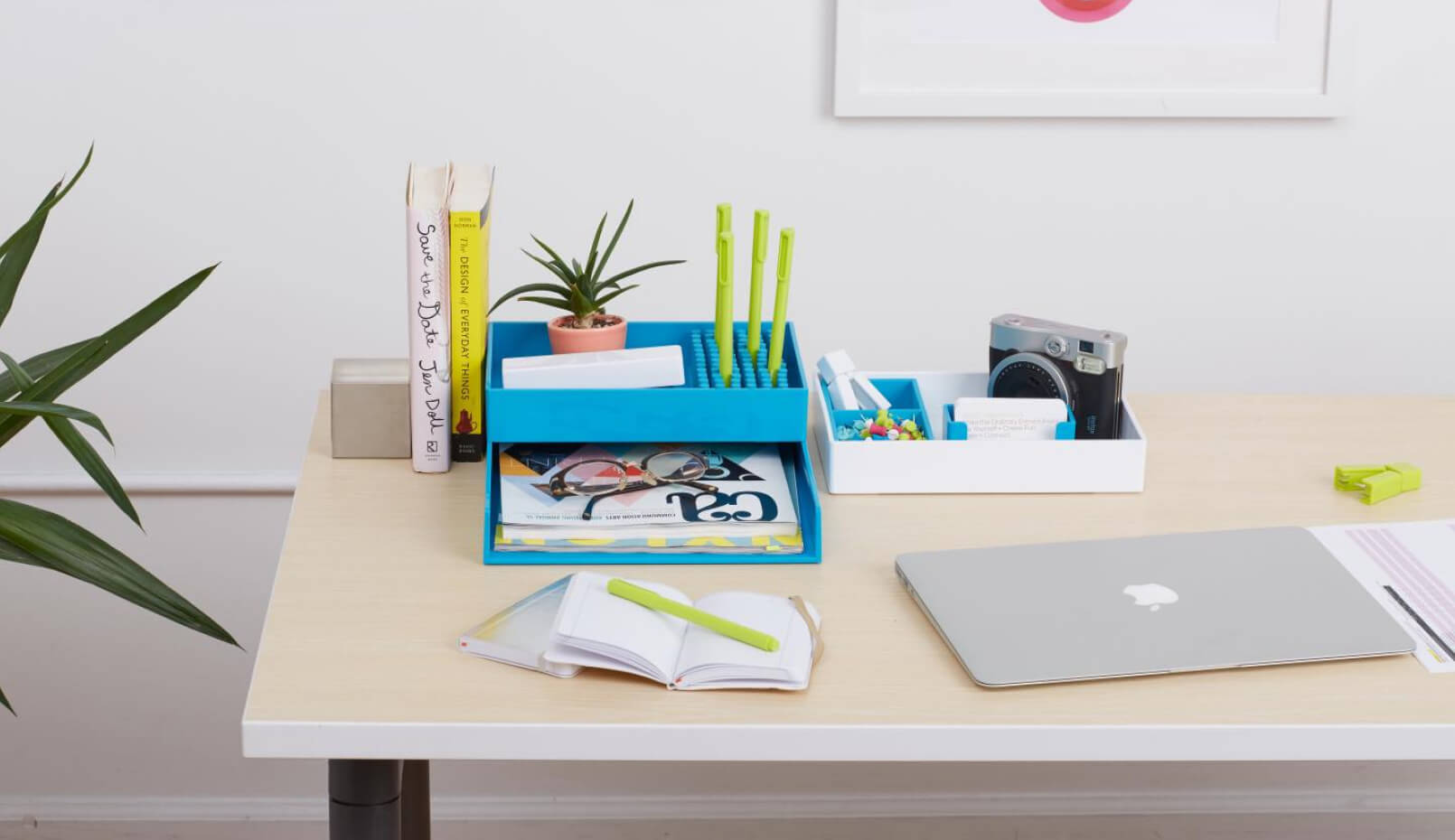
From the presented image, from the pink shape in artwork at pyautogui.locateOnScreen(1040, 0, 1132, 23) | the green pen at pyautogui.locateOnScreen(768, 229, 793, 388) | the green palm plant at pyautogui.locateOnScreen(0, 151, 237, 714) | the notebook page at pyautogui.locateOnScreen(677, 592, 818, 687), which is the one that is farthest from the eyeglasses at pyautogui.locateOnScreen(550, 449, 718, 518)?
the pink shape in artwork at pyautogui.locateOnScreen(1040, 0, 1132, 23)

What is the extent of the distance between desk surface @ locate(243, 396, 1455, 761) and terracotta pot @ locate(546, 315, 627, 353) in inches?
7.8

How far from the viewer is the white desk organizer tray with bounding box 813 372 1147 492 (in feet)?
4.38

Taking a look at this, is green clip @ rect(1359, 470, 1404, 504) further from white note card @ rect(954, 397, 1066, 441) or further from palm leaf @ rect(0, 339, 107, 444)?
palm leaf @ rect(0, 339, 107, 444)

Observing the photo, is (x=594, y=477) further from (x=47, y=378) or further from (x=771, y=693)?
(x=47, y=378)

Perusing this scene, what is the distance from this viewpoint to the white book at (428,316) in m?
1.28

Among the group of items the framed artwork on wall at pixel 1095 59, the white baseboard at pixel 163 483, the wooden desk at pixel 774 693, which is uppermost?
the framed artwork on wall at pixel 1095 59

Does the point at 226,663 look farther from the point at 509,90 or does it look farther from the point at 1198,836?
the point at 1198,836

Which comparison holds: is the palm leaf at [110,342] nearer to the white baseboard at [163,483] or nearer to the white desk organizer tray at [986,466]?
the white desk organizer tray at [986,466]

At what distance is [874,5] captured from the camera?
1.87 meters

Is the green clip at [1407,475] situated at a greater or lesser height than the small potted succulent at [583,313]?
lesser

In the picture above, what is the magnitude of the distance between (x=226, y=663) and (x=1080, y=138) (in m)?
1.41

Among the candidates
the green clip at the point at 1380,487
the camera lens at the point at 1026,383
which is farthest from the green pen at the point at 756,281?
the green clip at the point at 1380,487

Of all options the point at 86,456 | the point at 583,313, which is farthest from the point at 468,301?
the point at 86,456

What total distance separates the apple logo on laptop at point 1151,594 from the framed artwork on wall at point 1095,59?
3.08 ft
